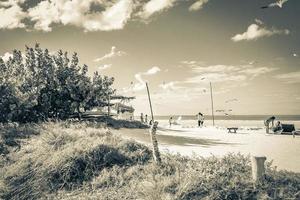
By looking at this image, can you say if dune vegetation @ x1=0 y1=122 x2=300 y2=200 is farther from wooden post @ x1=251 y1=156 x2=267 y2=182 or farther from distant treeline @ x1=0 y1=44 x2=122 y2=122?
distant treeline @ x1=0 y1=44 x2=122 y2=122

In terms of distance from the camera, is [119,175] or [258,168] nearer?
[258,168]

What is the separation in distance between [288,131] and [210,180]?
78.2 feet

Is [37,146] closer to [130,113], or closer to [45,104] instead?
[45,104]

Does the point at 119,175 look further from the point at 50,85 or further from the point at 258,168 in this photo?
the point at 50,85

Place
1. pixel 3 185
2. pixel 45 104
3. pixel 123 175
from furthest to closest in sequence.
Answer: pixel 45 104
pixel 123 175
pixel 3 185

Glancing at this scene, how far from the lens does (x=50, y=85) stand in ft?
131

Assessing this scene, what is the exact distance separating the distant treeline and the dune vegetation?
2040cm

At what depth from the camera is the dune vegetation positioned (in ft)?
27.8

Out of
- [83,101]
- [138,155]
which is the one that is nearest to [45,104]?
[83,101]

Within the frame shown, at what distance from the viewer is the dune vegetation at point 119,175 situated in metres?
→ 8.48

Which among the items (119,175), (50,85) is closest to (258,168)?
(119,175)

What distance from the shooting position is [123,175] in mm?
10523

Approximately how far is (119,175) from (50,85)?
31.5m

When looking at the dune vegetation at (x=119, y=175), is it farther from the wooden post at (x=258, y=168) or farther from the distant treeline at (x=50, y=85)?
the distant treeline at (x=50, y=85)
